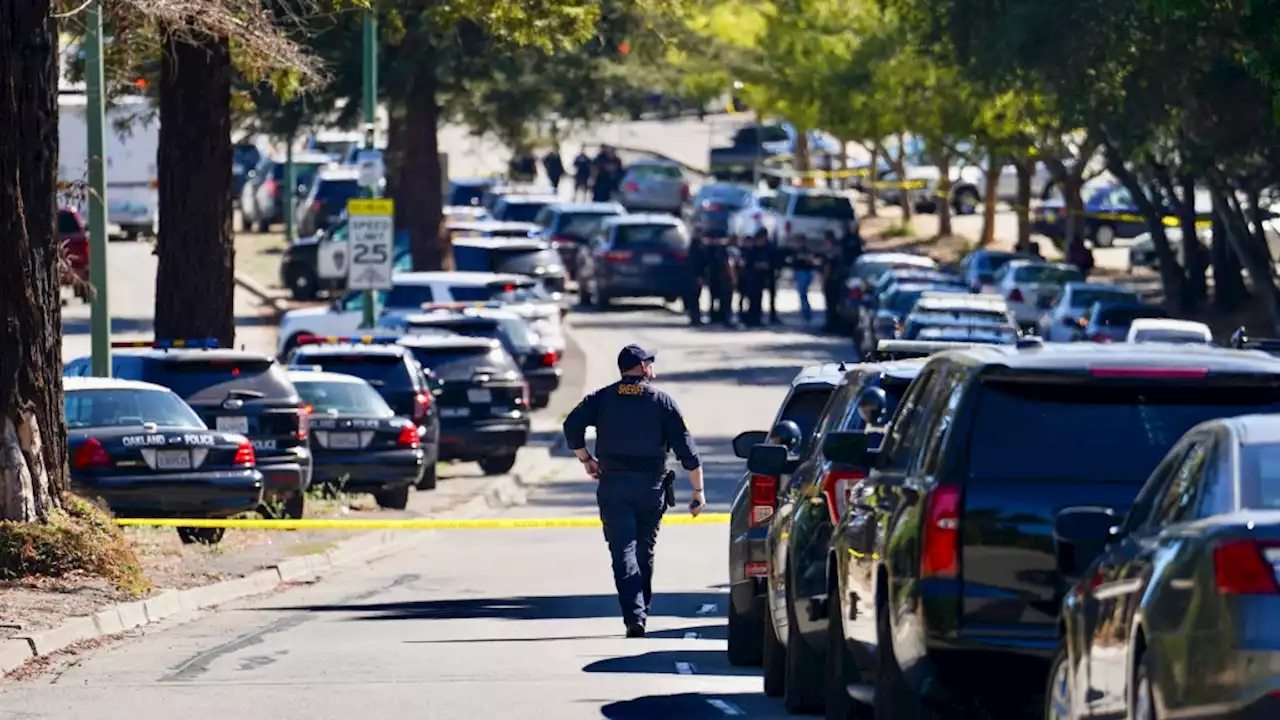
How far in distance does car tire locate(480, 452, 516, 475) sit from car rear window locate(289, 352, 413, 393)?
3.02 metres

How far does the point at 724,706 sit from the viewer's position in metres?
12.5

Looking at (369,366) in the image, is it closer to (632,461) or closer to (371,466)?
(371,466)

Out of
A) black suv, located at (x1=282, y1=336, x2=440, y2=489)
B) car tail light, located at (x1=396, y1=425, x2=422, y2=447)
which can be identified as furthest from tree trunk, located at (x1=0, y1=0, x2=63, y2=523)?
black suv, located at (x1=282, y1=336, x2=440, y2=489)

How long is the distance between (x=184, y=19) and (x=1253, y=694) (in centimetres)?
1390

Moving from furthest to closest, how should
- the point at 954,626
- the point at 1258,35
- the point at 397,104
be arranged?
the point at 397,104 → the point at 1258,35 → the point at 954,626

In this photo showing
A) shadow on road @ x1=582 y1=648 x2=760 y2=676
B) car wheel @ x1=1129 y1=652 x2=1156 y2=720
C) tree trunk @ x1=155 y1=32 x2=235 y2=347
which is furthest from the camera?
tree trunk @ x1=155 y1=32 x2=235 y2=347

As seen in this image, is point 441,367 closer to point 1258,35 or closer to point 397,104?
point 1258,35

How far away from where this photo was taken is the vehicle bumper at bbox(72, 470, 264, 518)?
20.3 meters

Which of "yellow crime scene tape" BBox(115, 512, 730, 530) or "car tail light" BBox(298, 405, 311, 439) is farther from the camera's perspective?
"car tail light" BBox(298, 405, 311, 439)

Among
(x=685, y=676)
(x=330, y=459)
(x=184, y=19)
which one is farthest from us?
(x=330, y=459)

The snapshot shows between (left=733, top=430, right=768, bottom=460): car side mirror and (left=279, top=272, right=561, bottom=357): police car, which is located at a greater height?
(left=733, top=430, right=768, bottom=460): car side mirror

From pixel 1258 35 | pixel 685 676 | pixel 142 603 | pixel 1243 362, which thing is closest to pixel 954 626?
pixel 1243 362

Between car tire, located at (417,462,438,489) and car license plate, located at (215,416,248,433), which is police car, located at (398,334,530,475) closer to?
car tire, located at (417,462,438,489)

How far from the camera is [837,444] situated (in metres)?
10.7
